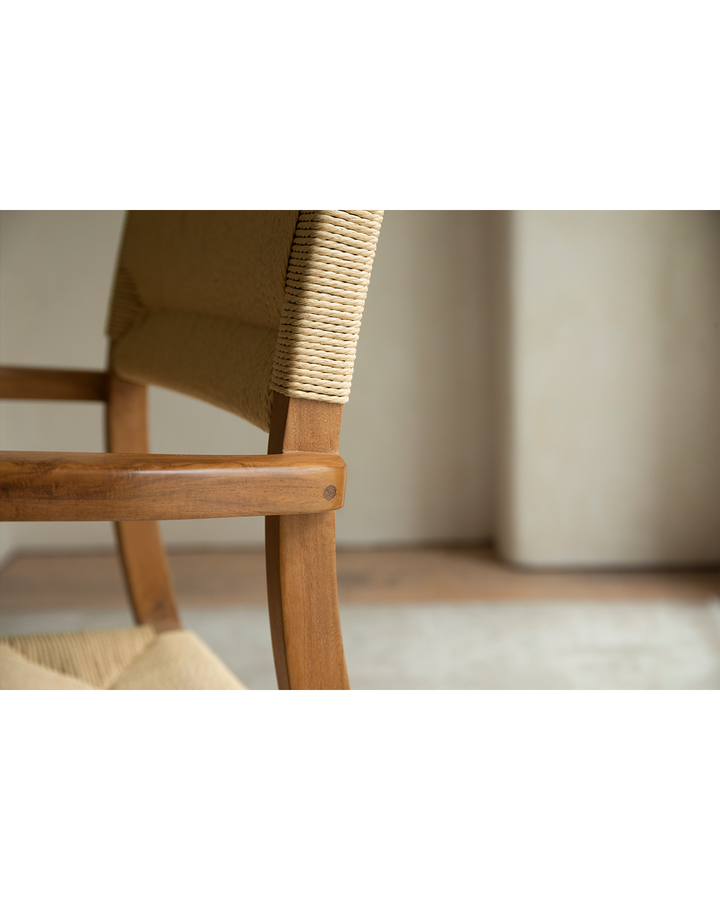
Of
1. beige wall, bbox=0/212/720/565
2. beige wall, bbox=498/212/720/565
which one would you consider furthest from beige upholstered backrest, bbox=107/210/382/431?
beige wall, bbox=498/212/720/565

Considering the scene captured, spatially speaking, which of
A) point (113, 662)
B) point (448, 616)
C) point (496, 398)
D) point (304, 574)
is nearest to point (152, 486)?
point (304, 574)

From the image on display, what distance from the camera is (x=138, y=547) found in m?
0.76

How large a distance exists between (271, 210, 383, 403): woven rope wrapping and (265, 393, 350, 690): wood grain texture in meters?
0.01

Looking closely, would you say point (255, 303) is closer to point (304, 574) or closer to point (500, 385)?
point (304, 574)

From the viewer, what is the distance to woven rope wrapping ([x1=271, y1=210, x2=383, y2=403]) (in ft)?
1.11

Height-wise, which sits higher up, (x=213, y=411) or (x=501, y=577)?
(x=213, y=411)

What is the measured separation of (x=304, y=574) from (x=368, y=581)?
187 centimetres

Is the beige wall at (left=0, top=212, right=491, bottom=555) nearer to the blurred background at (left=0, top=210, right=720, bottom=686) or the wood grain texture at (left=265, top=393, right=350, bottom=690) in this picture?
the blurred background at (left=0, top=210, right=720, bottom=686)

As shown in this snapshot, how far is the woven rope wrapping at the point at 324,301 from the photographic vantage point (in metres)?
0.34

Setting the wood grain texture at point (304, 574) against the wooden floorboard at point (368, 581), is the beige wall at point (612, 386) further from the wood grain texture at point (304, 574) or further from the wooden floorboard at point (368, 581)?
the wood grain texture at point (304, 574)
